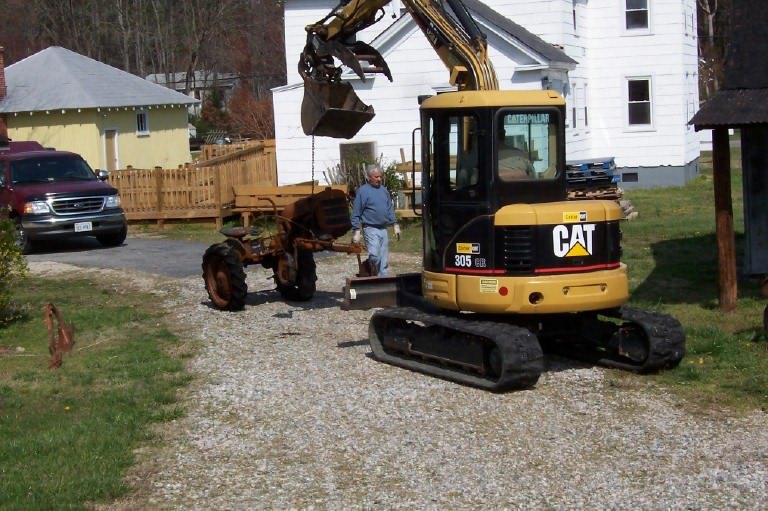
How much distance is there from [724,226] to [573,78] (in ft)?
58.1

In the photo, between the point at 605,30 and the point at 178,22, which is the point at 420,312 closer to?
the point at 605,30

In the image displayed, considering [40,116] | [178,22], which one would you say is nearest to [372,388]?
[40,116]

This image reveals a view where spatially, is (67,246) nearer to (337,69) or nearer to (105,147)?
(337,69)

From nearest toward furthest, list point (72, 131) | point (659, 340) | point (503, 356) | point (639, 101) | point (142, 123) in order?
point (503, 356), point (659, 340), point (639, 101), point (72, 131), point (142, 123)

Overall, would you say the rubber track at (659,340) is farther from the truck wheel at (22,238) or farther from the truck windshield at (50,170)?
the truck windshield at (50,170)

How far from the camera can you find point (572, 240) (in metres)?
11.4

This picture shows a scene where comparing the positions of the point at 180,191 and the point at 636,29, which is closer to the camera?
the point at 180,191

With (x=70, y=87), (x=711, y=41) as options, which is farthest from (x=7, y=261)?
(x=711, y=41)

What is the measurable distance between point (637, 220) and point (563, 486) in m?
18.0

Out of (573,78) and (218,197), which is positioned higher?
(573,78)

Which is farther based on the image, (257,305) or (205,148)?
(205,148)

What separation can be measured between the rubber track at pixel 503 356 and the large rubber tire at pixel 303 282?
4543 mm

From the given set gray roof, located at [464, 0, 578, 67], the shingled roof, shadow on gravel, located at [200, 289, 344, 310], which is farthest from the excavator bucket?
gray roof, located at [464, 0, 578, 67]

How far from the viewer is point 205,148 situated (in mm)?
Answer: 42031
